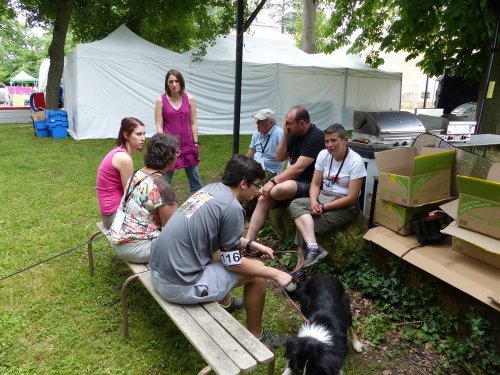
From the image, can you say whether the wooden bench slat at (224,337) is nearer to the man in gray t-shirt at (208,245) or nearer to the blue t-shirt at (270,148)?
the man in gray t-shirt at (208,245)

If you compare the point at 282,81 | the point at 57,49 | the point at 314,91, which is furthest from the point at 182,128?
the point at 314,91

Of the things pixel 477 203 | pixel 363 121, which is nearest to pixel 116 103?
pixel 363 121

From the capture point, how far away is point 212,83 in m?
11.6

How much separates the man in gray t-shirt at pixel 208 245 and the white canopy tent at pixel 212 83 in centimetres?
927

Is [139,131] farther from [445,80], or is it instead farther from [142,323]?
[445,80]

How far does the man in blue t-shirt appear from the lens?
12.2ft

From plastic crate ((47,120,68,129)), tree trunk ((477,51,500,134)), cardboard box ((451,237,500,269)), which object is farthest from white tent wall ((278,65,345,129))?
cardboard box ((451,237,500,269))

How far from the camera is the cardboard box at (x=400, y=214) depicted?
10.2ft

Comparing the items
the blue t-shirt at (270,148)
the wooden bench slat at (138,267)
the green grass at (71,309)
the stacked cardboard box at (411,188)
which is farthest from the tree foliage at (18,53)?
the stacked cardboard box at (411,188)

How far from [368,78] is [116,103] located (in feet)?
29.4

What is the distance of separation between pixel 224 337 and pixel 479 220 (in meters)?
1.78

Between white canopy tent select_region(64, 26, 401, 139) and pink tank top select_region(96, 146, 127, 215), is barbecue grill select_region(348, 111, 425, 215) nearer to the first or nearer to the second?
pink tank top select_region(96, 146, 127, 215)

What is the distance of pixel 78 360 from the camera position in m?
2.44

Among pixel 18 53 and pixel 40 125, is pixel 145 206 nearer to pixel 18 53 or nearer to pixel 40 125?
pixel 40 125
